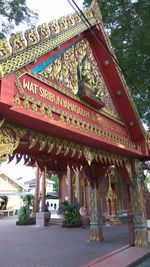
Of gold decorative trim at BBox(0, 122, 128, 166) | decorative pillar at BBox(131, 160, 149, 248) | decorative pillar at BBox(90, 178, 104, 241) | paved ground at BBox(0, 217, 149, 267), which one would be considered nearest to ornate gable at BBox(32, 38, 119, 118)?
gold decorative trim at BBox(0, 122, 128, 166)

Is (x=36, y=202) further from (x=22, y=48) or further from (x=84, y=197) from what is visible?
(x=22, y=48)

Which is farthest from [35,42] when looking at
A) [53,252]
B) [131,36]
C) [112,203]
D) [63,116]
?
[112,203]

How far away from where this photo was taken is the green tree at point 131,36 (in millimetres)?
9172

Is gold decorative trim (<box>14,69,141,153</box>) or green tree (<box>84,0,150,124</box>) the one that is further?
green tree (<box>84,0,150,124</box>)

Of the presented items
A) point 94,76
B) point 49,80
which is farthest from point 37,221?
point 49,80

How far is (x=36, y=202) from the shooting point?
17.0 metres

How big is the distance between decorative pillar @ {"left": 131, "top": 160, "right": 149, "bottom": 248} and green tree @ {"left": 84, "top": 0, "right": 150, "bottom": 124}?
2.75 m

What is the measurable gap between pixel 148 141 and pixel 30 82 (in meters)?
4.79

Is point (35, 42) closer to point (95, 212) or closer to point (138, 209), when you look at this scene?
point (138, 209)

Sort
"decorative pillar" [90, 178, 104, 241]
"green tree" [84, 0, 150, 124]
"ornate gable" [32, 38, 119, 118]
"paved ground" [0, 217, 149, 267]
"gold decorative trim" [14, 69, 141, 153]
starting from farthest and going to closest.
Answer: "green tree" [84, 0, 150, 124] < "decorative pillar" [90, 178, 104, 241] < "paved ground" [0, 217, 149, 267] < "ornate gable" [32, 38, 119, 118] < "gold decorative trim" [14, 69, 141, 153]

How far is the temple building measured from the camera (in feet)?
10.7

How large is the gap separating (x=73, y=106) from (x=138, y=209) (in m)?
4.41

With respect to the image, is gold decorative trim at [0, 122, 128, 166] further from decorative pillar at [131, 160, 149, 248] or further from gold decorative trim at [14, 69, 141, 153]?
decorative pillar at [131, 160, 149, 248]

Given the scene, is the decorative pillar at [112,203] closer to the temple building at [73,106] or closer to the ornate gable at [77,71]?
the temple building at [73,106]
